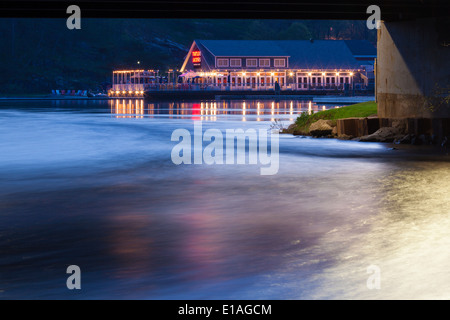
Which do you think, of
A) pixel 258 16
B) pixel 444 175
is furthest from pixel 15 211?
pixel 258 16

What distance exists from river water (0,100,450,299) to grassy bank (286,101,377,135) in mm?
11178

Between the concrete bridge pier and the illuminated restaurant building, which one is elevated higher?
the illuminated restaurant building

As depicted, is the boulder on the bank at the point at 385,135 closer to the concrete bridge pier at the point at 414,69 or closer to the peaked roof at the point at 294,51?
the concrete bridge pier at the point at 414,69

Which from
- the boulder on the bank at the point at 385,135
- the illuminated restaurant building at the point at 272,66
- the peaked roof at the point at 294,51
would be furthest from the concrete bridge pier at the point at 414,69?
the peaked roof at the point at 294,51

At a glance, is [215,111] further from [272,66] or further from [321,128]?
[272,66]

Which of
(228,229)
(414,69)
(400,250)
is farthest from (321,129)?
(400,250)

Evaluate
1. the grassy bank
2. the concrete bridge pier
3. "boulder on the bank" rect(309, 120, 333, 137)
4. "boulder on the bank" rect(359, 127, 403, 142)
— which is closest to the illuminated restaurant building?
the grassy bank

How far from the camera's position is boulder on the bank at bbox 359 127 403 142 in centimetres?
3294

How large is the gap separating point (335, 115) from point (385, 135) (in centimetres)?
570

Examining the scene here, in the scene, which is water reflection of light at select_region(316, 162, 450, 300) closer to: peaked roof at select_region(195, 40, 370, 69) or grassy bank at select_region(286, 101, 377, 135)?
grassy bank at select_region(286, 101, 377, 135)

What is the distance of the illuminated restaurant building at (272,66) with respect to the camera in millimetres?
129375

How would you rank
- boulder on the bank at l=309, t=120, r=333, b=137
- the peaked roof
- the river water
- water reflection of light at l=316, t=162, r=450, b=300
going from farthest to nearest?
1. the peaked roof
2. boulder on the bank at l=309, t=120, r=333, b=137
3. the river water
4. water reflection of light at l=316, t=162, r=450, b=300

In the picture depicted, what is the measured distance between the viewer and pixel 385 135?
109 ft

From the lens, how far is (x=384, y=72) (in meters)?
33.7
